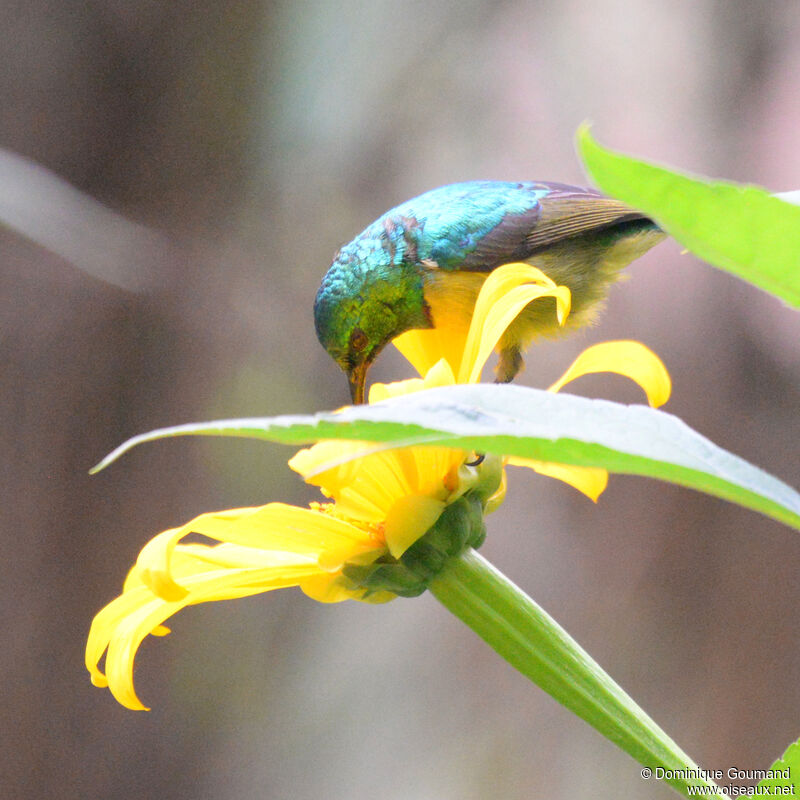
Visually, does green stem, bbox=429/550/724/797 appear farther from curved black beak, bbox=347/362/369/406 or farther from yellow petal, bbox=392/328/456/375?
curved black beak, bbox=347/362/369/406

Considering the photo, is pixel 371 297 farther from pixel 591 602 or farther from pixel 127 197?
pixel 591 602

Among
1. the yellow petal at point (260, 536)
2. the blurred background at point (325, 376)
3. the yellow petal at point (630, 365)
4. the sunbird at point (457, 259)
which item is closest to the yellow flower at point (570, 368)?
the yellow petal at point (630, 365)

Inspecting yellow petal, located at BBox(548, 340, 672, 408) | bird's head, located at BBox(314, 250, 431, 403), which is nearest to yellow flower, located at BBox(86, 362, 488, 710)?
yellow petal, located at BBox(548, 340, 672, 408)

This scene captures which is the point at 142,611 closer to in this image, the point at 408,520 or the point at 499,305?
the point at 408,520

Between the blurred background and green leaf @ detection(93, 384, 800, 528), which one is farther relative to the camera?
the blurred background

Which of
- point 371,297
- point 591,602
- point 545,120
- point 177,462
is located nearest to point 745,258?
point 371,297

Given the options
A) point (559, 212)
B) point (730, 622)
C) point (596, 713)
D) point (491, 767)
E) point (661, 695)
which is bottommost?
point (491, 767)
